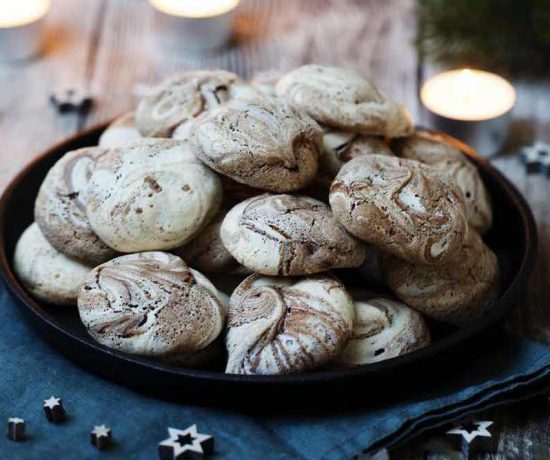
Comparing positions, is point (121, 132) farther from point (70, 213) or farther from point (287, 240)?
point (287, 240)

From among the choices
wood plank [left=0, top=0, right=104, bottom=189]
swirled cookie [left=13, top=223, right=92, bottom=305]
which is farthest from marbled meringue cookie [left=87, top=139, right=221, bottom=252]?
wood plank [left=0, top=0, right=104, bottom=189]

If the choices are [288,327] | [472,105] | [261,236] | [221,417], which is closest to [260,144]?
[261,236]

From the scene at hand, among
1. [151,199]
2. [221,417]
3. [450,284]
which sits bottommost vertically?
[221,417]

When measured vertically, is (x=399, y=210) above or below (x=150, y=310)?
above

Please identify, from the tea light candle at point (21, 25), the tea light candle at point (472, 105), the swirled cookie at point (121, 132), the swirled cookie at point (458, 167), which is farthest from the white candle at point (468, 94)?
the tea light candle at point (21, 25)

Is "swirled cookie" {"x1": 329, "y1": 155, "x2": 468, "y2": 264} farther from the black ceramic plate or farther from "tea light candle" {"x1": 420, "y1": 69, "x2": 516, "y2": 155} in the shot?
"tea light candle" {"x1": 420, "y1": 69, "x2": 516, "y2": 155}

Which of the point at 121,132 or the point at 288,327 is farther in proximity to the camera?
the point at 121,132

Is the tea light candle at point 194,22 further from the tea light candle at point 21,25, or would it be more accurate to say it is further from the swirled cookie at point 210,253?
the swirled cookie at point 210,253
